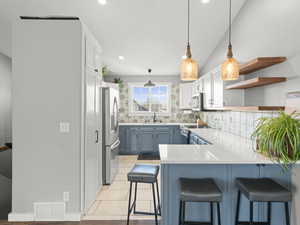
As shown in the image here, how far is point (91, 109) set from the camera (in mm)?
2684

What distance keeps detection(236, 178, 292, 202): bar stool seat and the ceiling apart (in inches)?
114

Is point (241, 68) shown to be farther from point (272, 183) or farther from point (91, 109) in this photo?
point (91, 109)

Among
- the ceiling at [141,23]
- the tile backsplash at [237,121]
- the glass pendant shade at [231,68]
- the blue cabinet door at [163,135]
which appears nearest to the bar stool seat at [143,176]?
the glass pendant shade at [231,68]

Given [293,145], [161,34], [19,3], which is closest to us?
[293,145]

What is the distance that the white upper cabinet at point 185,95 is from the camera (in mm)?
5801

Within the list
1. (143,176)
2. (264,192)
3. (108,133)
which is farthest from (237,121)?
(108,133)

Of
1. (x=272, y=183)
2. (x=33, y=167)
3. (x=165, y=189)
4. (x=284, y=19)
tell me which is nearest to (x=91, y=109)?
(x=33, y=167)

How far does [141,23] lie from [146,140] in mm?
3142

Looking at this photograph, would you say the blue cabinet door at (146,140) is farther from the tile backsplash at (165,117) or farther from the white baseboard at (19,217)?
the white baseboard at (19,217)

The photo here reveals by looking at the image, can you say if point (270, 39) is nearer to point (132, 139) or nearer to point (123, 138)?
point (132, 139)

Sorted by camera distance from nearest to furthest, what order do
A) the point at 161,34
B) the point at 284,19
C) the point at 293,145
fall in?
the point at 293,145 → the point at 284,19 → the point at 161,34

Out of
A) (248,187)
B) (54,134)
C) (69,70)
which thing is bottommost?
(248,187)

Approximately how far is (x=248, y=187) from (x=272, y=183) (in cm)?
27

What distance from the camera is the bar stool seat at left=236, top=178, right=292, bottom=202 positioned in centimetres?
154
